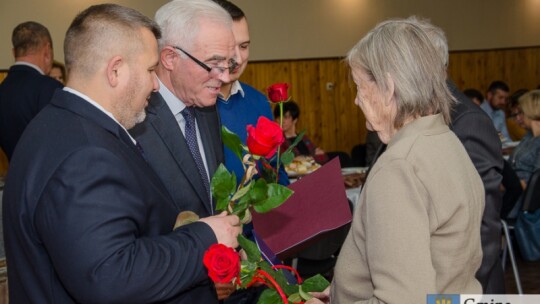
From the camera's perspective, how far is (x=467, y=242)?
62.7 inches

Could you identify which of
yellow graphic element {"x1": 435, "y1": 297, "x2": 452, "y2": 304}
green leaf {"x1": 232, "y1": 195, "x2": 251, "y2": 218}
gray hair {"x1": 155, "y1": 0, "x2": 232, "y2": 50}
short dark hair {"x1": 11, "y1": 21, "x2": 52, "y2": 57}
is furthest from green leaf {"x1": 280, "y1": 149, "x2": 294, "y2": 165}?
short dark hair {"x1": 11, "y1": 21, "x2": 52, "y2": 57}

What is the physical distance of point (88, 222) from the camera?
138 centimetres

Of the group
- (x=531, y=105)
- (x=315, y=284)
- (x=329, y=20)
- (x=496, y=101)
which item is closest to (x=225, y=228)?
(x=315, y=284)

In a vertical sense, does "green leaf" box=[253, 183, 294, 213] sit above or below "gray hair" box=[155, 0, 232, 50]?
below

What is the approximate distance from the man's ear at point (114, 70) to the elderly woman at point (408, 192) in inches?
22.8

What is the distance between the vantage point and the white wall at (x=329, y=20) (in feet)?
24.0

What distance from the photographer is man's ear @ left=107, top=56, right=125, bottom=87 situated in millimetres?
1551

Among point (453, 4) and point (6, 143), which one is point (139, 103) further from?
point (453, 4)

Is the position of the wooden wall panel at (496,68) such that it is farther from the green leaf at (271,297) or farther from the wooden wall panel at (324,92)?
the green leaf at (271,297)

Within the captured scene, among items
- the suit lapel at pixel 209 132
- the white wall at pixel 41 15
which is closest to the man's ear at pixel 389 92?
the suit lapel at pixel 209 132

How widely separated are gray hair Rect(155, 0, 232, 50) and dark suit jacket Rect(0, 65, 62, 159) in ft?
7.85

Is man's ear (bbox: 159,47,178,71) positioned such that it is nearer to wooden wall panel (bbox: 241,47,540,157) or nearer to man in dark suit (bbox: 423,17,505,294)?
man in dark suit (bbox: 423,17,505,294)

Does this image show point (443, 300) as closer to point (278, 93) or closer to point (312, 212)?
point (312, 212)

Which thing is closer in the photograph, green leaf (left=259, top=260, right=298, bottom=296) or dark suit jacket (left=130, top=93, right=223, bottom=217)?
green leaf (left=259, top=260, right=298, bottom=296)
